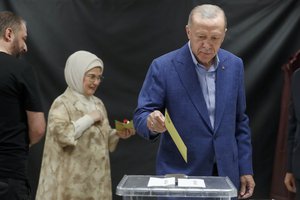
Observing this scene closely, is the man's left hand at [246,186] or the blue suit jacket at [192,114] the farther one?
the man's left hand at [246,186]

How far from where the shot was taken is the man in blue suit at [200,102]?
207 cm

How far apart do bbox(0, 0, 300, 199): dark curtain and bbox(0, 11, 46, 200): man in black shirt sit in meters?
1.40

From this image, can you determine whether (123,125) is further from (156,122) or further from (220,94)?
(156,122)

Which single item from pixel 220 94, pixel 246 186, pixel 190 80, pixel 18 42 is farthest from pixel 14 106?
pixel 246 186

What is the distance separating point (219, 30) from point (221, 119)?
0.36 m

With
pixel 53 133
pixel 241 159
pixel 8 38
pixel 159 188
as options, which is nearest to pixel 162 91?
pixel 241 159

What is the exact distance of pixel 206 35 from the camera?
206cm

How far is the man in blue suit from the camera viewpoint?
6.80 feet

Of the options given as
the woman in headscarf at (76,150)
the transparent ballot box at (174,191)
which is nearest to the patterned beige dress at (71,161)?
the woman in headscarf at (76,150)

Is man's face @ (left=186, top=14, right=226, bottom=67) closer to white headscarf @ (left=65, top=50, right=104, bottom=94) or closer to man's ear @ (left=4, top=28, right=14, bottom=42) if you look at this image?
man's ear @ (left=4, top=28, right=14, bottom=42)

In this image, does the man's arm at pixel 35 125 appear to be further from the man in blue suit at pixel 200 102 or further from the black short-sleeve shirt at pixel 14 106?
the man in blue suit at pixel 200 102

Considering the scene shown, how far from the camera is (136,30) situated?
3.85 metres

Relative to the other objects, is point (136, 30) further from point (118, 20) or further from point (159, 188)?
point (159, 188)

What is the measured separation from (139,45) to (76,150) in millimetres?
1034
